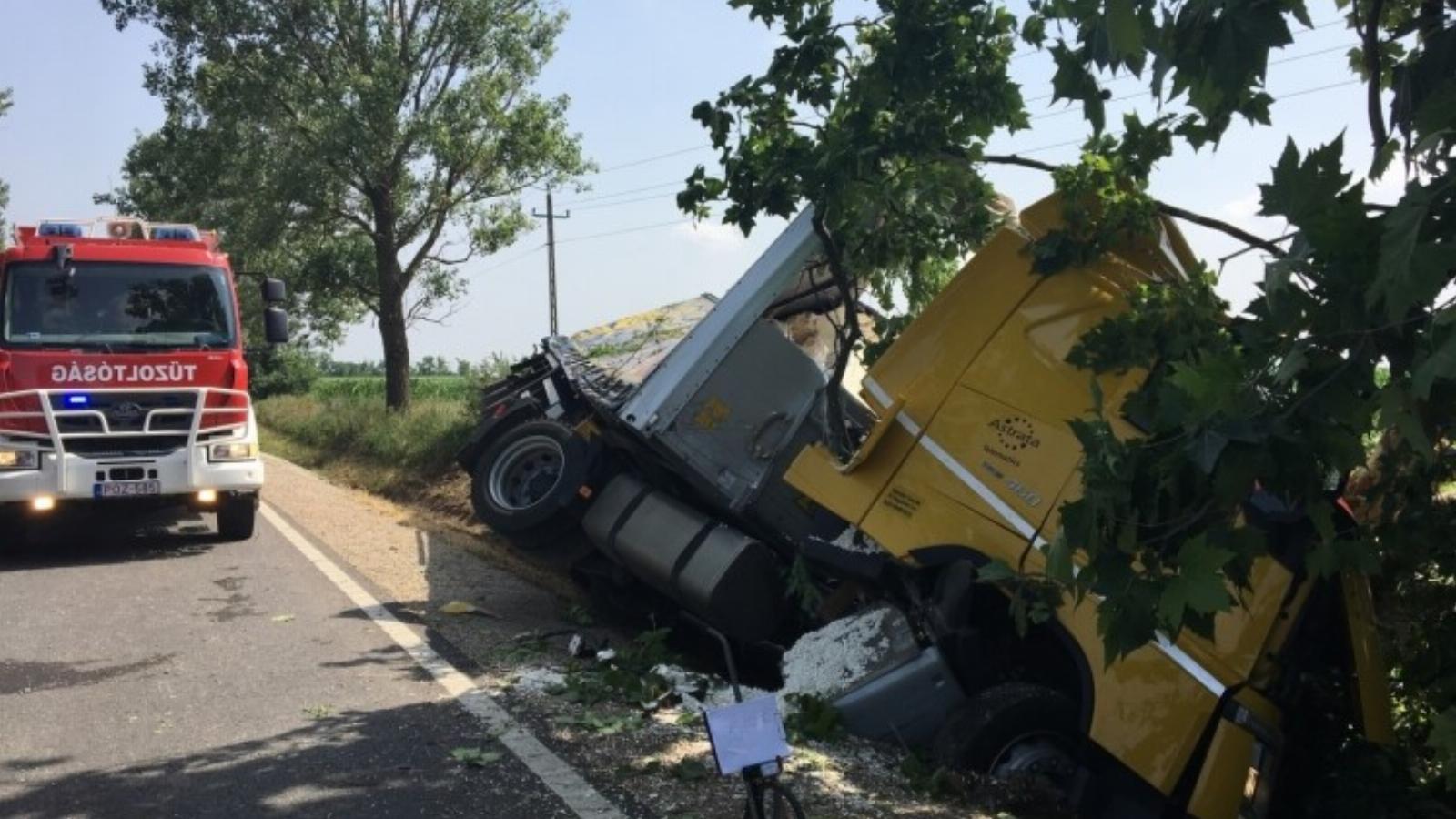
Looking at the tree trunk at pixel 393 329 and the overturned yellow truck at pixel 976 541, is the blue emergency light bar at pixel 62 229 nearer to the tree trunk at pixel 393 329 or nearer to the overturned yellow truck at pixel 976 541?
the overturned yellow truck at pixel 976 541

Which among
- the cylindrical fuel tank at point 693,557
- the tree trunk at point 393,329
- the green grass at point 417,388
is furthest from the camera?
the tree trunk at point 393,329

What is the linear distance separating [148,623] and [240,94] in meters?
15.6

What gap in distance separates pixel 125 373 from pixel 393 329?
13971 mm

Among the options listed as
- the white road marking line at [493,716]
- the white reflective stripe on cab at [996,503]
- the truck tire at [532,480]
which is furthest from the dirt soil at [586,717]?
the white reflective stripe on cab at [996,503]

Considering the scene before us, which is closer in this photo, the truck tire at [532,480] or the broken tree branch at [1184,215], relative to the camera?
the broken tree branch at [1184,215]

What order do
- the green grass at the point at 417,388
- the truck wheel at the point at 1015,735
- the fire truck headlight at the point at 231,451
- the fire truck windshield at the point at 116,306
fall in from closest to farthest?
1. the truck wheel at the point at 1015,735
2. the fire truck windshield at the point at 116,306
3. the fire truck headlight at the point at 231,451
4. the green grass at the point at 417,388

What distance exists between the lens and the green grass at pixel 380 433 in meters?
16.7

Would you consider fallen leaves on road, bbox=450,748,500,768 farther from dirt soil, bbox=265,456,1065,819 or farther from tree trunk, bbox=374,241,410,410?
tree trunk, bbox=374,241,410,410

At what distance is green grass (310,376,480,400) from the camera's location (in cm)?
2030

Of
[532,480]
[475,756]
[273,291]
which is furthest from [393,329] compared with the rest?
[475,756]

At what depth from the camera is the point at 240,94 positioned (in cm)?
2084

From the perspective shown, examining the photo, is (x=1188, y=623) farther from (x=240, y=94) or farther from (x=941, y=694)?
(x=240, y=94)

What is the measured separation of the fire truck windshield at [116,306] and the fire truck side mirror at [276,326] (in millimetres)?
733

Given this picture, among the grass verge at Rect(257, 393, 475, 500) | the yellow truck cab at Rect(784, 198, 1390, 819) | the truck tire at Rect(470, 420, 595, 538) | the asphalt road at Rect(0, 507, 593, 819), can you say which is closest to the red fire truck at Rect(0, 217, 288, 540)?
the asphalt road at Rect(0, 507, 593, 819)
